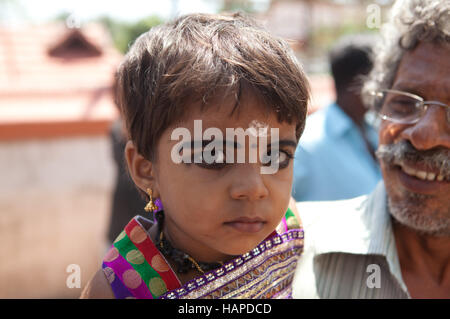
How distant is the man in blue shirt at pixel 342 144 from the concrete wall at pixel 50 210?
7.94 feet

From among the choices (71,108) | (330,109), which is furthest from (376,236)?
(71,108)

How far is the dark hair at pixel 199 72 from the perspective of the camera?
140 cm

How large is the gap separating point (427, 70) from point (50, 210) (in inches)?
178

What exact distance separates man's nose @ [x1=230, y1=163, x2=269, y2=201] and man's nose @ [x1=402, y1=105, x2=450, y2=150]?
2.90ft

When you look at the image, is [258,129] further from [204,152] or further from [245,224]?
[245,224]

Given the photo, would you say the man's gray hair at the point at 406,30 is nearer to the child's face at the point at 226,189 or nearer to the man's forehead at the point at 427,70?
the man's forehead at the point at 427,70

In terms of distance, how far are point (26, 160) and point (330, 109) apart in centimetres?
329

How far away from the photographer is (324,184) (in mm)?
3555

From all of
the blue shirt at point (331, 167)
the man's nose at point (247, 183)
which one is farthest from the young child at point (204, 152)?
the blue shirt at point (331, 167)

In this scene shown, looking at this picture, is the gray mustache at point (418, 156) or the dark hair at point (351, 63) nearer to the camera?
the gray mustache at point (418, 156)

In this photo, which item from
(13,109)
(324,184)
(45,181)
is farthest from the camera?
(45,181)

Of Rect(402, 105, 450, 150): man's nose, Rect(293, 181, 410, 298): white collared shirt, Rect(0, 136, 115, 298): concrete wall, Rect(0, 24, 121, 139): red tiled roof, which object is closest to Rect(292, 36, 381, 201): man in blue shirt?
Rect(293, 181, 410, 298): white collared shirt
